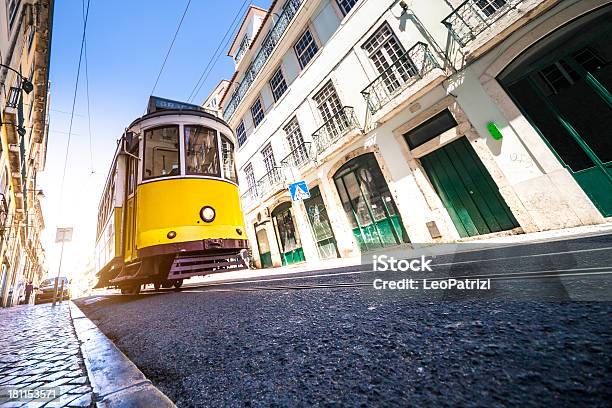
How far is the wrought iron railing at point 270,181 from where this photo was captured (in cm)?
1294

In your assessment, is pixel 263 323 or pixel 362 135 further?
pixel 362 135

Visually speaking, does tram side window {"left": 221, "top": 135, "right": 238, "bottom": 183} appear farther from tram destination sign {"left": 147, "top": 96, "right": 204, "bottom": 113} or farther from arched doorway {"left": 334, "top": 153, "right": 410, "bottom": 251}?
arched doorway {"left": 334, "top": 153, "right": 410, "bottom": 251}

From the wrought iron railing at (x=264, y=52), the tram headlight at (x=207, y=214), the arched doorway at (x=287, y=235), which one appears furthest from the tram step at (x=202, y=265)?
the wrought iron railing at (x=264, y=52)

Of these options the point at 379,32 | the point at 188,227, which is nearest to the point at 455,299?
the point at 188,227

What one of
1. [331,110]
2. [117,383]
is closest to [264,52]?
[331,110]

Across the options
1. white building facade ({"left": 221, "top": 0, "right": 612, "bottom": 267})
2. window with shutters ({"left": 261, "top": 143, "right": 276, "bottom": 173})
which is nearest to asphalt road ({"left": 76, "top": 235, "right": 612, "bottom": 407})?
white building facade ({"left": 221, "top": 0, "right": 612, "bottom": 267})

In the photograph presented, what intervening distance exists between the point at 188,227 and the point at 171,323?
98.8 inches

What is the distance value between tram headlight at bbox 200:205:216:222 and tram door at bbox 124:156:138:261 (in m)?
1.15

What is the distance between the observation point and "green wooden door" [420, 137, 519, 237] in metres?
6.68

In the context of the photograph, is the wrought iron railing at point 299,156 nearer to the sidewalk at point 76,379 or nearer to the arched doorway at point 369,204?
the arched doorway at point 369,204

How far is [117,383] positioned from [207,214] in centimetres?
373

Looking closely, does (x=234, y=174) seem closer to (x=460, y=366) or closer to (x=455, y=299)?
(x=455, y=299)

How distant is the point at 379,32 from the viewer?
878 cm

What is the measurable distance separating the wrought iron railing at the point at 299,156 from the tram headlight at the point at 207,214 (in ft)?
24.2
